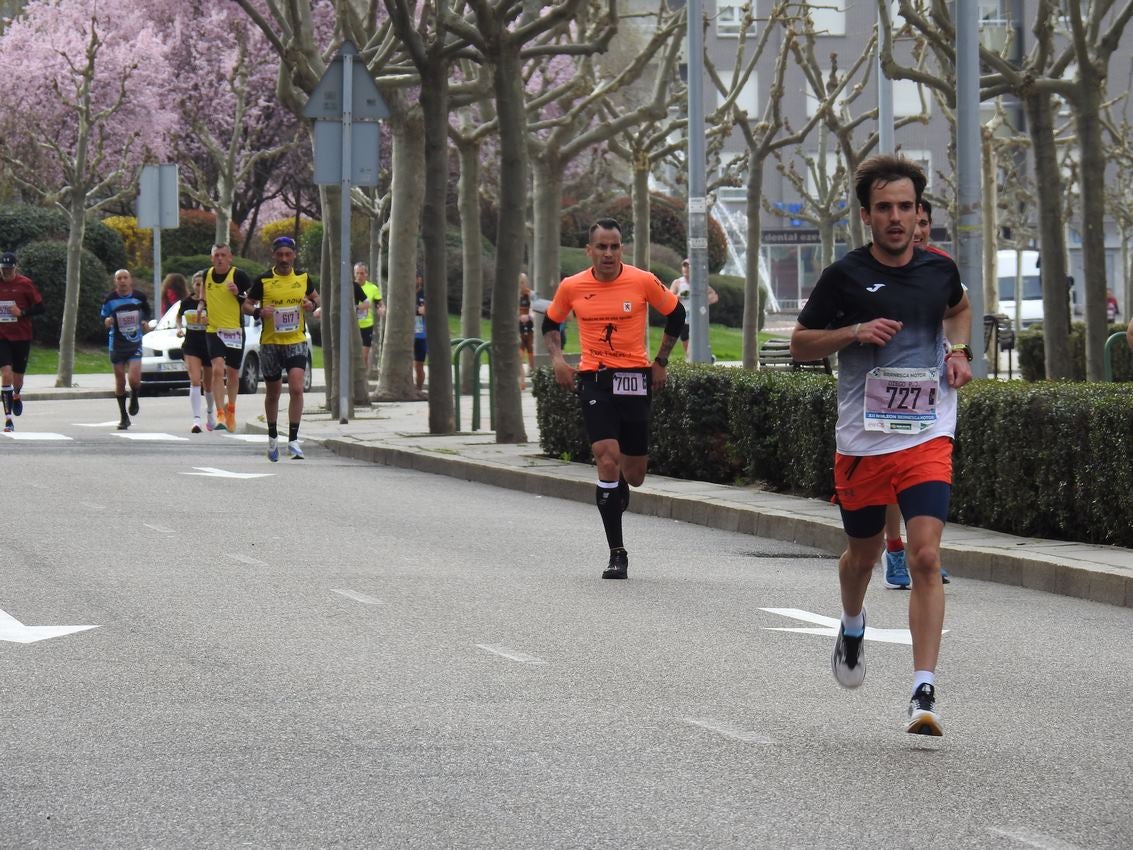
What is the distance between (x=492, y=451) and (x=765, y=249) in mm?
60798

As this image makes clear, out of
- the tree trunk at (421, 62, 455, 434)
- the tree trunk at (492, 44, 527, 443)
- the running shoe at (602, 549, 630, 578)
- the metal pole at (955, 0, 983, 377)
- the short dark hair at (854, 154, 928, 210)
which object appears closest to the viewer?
the short dark hair at (854, 154, 928, 210)

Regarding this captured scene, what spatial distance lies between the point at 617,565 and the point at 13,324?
14.0 metres

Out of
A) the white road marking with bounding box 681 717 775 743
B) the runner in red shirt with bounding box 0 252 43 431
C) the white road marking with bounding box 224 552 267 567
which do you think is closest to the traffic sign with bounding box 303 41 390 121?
the runner in red shirt with bounding box 0 252 43 431

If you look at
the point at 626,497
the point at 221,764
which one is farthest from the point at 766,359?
the point at 221,764

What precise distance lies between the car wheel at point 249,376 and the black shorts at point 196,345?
9.34m

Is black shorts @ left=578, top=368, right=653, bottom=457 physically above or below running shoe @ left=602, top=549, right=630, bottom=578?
above

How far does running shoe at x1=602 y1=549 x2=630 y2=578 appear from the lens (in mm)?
10789

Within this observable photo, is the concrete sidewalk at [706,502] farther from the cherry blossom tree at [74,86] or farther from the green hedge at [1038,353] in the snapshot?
the cherry blossom tree at [74,86]

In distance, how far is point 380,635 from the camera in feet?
28.2

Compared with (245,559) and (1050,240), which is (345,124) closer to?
(1050,240)

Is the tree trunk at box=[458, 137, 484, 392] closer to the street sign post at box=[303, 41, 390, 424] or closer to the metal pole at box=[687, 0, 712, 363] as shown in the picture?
the metal pole at box=[687, 0, 712, 363]

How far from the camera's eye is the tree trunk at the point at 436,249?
2044 cm

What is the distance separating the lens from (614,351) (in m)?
11.4

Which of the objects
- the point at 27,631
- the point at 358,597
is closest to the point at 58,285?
the point at 358,597
